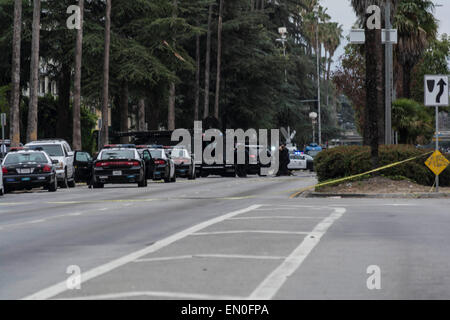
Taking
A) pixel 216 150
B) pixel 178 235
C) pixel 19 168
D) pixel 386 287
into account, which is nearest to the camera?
pixel 386 287

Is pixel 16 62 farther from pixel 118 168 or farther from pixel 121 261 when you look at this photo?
pixel 121 261

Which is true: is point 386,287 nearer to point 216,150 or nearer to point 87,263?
point 87,263

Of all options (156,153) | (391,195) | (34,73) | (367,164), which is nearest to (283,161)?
(156,153)

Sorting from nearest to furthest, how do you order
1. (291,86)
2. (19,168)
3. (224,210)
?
(224,210) → (19,168) → (291,86)

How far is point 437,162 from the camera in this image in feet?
91.7

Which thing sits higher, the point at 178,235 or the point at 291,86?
the point at 291,86

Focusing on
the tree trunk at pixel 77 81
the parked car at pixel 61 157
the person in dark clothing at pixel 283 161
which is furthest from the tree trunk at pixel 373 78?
the tree trunk at pixel 77 81

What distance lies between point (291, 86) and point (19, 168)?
162 feet

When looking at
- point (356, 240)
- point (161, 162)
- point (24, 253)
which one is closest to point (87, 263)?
point (24, 253)

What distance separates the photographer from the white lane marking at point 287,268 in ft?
30.2

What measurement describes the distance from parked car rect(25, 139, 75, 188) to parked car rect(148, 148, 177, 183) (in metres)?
3.47

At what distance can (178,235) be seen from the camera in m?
15.4

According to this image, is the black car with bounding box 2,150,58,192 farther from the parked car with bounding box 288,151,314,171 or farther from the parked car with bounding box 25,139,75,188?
the parked car with bounding box 288,151,314,171

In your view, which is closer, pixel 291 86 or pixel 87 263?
pixel 87 263
